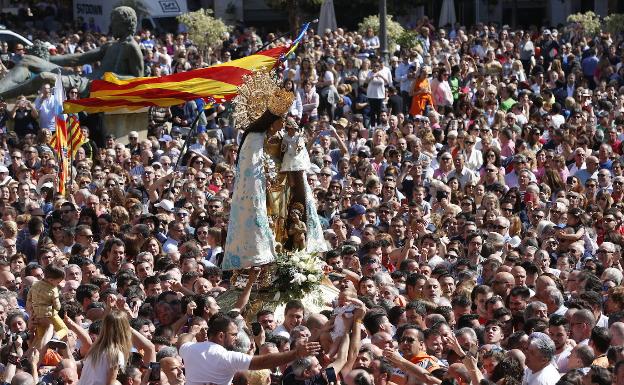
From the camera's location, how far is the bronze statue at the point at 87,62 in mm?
23781

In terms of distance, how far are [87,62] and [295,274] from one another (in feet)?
40.4

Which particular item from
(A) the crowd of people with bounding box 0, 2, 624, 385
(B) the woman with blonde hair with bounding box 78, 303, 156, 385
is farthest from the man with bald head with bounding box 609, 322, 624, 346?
(B) the woman with blonde hair with bounding box 78, 303, 156, 385

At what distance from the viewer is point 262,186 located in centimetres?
1307

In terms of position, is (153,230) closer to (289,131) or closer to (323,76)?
(289,131)

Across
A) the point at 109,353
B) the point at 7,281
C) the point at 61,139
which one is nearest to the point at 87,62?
the point at 61,139

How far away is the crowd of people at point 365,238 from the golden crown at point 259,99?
1354mm

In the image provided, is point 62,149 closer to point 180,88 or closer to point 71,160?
point 71,160

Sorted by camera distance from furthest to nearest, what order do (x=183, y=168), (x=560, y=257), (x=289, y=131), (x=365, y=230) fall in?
(x=183, y=168)
(x=365, y=230)
(x=560, y=257)
(x=289, y=131)

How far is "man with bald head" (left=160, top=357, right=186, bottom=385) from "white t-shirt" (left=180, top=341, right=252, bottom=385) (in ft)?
2.36

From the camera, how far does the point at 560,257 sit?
48.3ft

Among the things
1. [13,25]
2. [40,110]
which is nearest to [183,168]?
[40,110]

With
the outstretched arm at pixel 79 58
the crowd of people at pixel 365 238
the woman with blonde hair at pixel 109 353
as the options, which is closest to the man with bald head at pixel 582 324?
the crowd of people at pixel 365 238

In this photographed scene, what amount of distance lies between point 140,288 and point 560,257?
3807mm

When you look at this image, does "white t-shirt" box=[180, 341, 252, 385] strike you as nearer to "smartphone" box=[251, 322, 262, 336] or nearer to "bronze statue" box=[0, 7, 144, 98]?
"smartphone" box=[251, 322, 262, 336]
